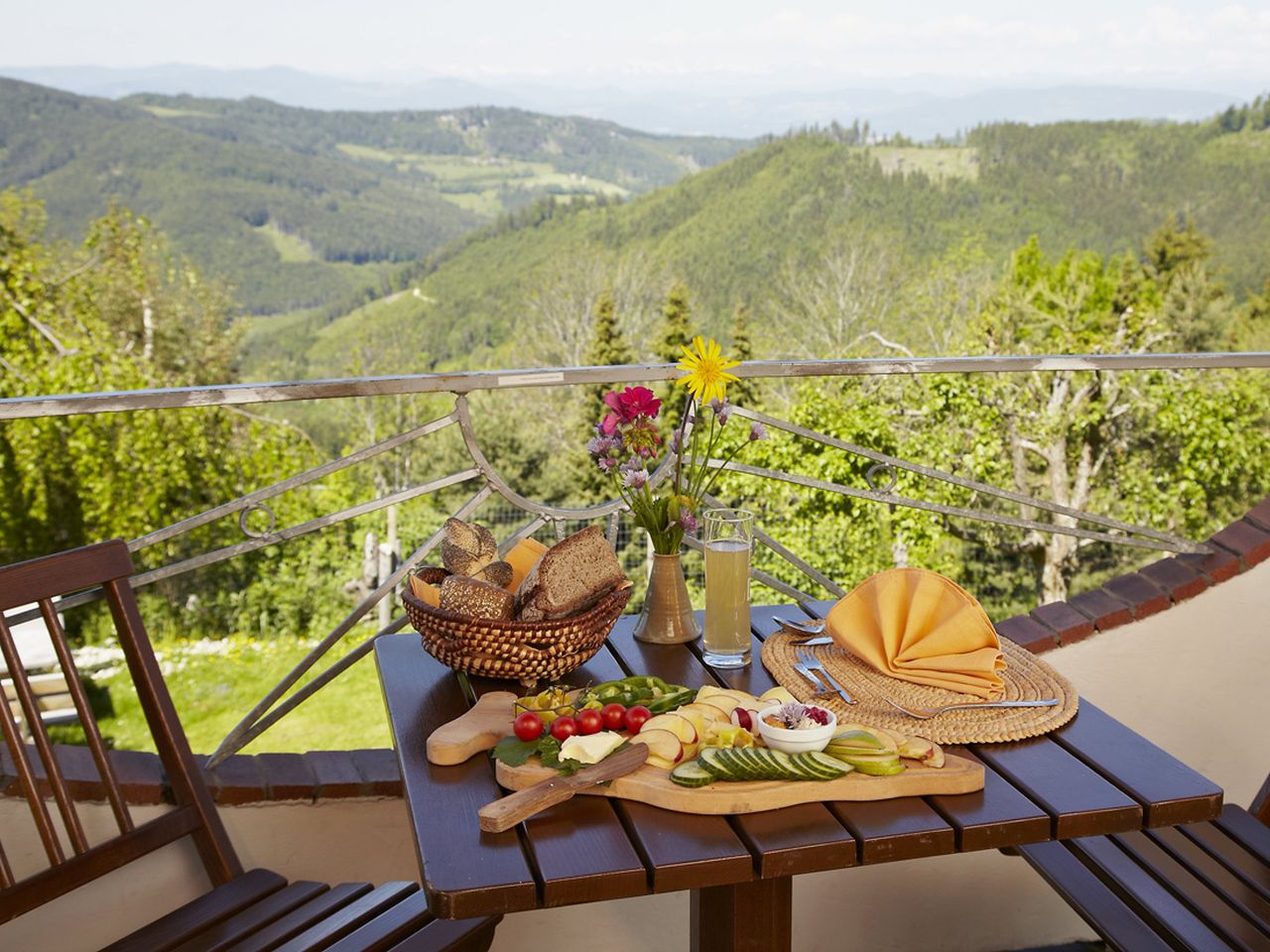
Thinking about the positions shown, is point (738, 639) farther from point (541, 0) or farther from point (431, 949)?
point (541, 0)

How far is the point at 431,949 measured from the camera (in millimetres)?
1426

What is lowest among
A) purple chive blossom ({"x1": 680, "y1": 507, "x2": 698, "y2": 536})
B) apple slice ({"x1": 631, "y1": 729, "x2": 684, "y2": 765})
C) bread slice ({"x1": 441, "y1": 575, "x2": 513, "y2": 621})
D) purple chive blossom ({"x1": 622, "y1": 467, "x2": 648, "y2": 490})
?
apple slice ({"x1": 631, "y1": 729, "x2": 684, "y2": 765})

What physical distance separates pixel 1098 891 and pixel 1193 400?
1130 centimetres

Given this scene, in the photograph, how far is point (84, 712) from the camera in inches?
59.7

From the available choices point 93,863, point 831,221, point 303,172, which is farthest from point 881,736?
point 303,172

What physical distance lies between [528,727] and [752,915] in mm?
320

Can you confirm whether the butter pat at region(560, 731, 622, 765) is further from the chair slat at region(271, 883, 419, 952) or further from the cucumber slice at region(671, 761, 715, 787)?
the chair slat at region(271, 883, 419, 952)

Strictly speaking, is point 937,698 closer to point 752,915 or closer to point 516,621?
point 752,915

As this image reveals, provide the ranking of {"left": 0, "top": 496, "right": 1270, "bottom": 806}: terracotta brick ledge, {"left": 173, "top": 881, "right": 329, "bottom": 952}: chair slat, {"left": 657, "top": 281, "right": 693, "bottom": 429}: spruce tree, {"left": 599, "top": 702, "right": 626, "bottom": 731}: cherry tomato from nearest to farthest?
{"left": 599, "top": 702, "right": 626, "bottom": 731}: cherry tomato, {"left": 173, "top": 881, "right": 329, "bottom": 952}: chair slat, {"left": 0, "top": 496, "right": 1270, "bottom": 806}: terracotta brick ledge, {"left": 657, "top": 281, "right": 693, "bottom": 429}: spruce tree

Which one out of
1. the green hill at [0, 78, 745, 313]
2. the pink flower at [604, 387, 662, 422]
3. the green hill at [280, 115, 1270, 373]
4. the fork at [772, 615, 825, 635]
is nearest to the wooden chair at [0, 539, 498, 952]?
the fork at [772, 615, 825, 635]

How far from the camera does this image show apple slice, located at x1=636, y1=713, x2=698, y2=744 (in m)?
1.15

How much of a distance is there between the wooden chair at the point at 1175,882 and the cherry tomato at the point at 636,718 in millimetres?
753

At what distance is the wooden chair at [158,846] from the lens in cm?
142

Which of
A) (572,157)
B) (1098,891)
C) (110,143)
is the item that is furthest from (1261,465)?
(572,157)
